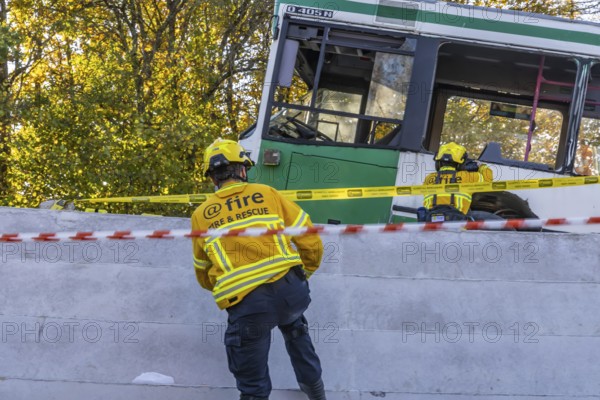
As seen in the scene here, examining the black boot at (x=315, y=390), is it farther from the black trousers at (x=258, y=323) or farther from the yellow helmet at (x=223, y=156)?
the yellow helmet at (x=223, y=156)

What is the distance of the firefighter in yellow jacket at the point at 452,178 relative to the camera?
7.01 metres

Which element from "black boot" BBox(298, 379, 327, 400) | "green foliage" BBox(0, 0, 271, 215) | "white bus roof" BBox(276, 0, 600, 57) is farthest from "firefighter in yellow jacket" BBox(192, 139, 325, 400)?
"green foliage" BBox(0, 0, 271, 215)

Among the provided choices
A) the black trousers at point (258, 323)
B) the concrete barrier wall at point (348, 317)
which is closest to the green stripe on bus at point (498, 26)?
the concrete barrier wall at point (348, 317)

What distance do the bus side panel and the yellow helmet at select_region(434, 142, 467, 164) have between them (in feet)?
1.75

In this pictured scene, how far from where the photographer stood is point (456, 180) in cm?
735

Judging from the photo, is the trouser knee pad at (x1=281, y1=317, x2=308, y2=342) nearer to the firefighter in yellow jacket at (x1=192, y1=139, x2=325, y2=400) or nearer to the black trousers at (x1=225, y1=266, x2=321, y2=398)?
the firefighter in yellow jacket at (x1=192, y1=139, x2=325, y2=400)

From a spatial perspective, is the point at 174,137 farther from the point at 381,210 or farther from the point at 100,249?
the point at 100,249

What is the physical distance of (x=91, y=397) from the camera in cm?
546

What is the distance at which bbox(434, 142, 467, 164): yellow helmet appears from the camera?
7.39 metres

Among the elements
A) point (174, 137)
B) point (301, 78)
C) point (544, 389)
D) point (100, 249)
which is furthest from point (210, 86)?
point (544, 389)

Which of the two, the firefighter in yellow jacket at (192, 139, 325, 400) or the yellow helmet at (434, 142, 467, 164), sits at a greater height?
the yellow helmet at (434, 142, 467, 164)

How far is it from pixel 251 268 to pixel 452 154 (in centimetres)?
364

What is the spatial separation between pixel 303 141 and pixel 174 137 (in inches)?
276

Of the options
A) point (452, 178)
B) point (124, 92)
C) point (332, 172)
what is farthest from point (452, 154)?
point (124, 92)
